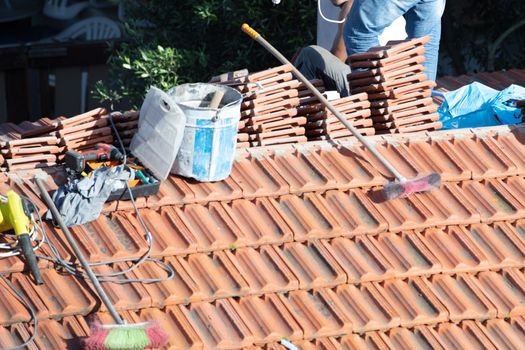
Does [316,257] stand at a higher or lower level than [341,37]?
lower

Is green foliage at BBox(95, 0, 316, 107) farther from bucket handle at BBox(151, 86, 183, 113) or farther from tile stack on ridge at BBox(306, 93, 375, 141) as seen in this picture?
bucket handle at BBox(151, 86, 183, 113)

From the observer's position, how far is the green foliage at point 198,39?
1301 centimetres

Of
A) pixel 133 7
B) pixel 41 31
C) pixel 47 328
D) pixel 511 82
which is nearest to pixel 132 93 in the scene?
pixel 133 7

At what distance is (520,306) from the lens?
252 inches

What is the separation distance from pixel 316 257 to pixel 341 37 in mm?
3417

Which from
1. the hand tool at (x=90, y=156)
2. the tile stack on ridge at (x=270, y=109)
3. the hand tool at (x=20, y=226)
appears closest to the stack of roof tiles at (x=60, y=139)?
the hand tool at (x=90, y=156)

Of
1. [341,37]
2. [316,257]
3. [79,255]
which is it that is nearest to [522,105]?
[341,37]

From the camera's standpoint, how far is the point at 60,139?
717cm

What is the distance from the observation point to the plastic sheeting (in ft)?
26.9

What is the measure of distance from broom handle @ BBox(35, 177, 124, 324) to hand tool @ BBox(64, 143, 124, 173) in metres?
0.23

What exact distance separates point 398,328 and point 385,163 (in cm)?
123

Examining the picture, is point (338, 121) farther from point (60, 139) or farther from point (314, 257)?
point (60, 139)

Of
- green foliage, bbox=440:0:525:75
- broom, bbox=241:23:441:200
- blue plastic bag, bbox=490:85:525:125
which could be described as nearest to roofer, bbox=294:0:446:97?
blue plastic bag, bbox=490:85:525:125

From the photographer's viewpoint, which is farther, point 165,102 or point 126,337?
point 165,102
